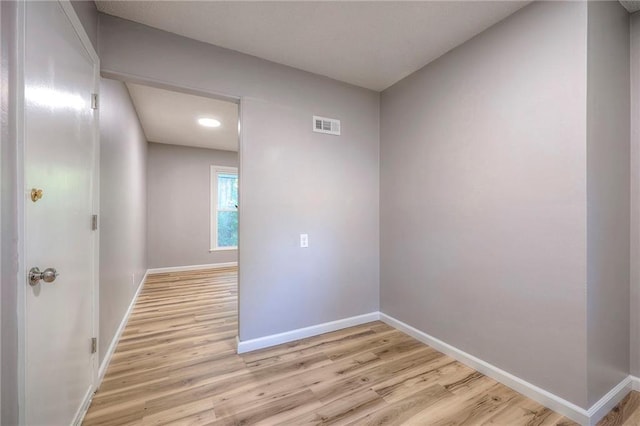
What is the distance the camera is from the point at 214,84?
2217 mm

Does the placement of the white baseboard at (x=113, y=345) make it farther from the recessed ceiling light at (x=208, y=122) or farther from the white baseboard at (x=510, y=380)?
the recessed ceiling light at (x=208, y=122)

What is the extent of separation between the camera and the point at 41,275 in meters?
1.08

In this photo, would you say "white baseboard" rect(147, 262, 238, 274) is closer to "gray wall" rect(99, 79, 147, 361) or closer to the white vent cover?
"gray wall" rect(99, 79, 147, 361)

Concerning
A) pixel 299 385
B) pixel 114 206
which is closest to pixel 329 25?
pixel 114 206

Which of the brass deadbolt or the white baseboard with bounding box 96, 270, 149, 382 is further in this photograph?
the white baseboard with bounding box 96, 270, 149, 382

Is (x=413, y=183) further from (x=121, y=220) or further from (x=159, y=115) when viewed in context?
(x=159, y=115)

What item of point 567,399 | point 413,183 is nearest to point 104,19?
point 413,183

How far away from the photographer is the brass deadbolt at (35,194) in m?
1.04

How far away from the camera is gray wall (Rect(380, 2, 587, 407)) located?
156 centimetres

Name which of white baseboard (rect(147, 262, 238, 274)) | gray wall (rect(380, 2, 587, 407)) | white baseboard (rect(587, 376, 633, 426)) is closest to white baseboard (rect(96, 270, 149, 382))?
white baseboard (rect(147, 262, 238, 274))

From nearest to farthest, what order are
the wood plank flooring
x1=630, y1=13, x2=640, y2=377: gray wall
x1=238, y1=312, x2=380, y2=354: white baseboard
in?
1. the wood plank flooring
2. x1=630, y1=13, x2=640, y2=377: gray wall
3. x1=238, y1=312, x2=380, y2=354: white baseboard

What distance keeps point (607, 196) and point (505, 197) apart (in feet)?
1.69

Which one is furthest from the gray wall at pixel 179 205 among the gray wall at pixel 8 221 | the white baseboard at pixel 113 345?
the gray wall at pixel 8 221

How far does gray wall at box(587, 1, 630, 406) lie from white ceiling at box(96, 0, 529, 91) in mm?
610
